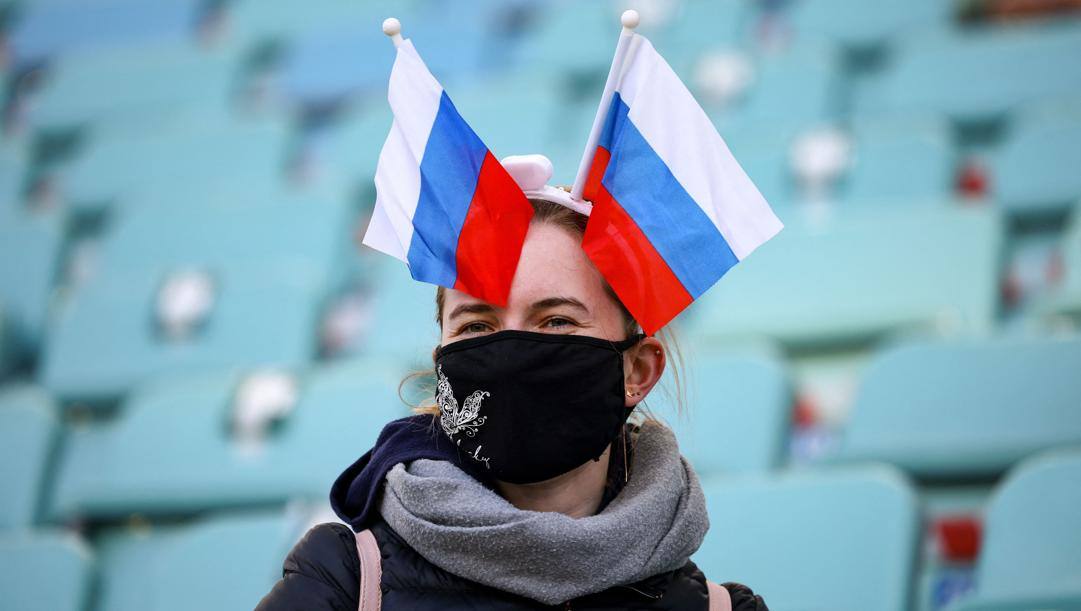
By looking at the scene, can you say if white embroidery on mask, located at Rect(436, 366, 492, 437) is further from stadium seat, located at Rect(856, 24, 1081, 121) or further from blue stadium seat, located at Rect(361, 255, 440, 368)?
stadium seat, located at Rect(856, 24, 1081, 121)

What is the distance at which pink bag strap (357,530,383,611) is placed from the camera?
134cm

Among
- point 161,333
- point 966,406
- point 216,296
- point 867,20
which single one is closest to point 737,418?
point 966,406

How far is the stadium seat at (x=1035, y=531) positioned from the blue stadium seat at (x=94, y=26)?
14.3ft

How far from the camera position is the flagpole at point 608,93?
136 cm

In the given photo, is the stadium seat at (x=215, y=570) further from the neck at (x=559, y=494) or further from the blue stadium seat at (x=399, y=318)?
the neck at (x=559, y=494)

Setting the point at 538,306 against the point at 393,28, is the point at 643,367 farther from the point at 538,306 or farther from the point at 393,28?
the point at 393,28

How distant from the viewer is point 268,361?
321 centimetres

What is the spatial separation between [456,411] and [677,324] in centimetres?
185

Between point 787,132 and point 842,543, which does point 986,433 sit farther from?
point 787,132

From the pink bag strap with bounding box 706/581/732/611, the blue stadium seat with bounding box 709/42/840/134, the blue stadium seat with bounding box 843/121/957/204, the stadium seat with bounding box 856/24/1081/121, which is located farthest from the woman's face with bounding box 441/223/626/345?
the stadium seat with bounding box 856/24/1081/121

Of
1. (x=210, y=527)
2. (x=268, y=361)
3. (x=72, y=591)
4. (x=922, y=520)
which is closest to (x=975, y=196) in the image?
(x=922, y=520)

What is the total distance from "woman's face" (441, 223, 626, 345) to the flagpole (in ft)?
0.22

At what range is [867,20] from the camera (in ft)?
13.5

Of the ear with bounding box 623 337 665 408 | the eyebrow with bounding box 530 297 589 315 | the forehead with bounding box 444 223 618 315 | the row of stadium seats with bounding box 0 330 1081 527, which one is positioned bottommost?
the row of stadium seats with bounding box 0 330 1081 527
